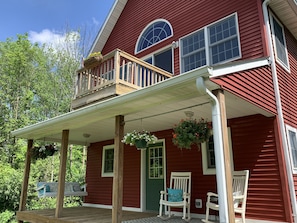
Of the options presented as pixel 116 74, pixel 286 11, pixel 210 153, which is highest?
pixel 286 11

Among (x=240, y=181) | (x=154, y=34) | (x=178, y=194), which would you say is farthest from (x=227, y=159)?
(x=154, y=34)

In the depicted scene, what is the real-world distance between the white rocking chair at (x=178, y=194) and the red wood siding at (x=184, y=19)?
3020 millimetres

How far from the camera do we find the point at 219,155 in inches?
125

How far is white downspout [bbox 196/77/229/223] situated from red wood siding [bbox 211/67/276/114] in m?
0.20

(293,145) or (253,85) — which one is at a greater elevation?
(253,85)

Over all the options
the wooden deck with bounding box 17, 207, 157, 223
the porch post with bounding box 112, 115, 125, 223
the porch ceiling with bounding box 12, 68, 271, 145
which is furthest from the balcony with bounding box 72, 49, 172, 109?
the wooden deck with bounding box 17, 207, 157, 223

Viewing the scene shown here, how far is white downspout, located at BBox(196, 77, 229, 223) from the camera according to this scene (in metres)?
3.02

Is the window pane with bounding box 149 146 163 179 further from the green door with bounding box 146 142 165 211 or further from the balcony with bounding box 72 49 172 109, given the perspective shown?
the balcony with bounding box 72 49 172 109

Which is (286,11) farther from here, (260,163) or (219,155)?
(219,155)

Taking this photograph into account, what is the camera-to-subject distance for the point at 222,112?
3314 mm

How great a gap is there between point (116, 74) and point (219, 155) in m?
2.91

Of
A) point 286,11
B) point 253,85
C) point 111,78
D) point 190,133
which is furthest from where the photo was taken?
point 286,11

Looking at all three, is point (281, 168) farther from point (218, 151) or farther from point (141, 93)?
point (141, 93)

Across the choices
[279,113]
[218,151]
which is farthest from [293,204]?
[218,151]
